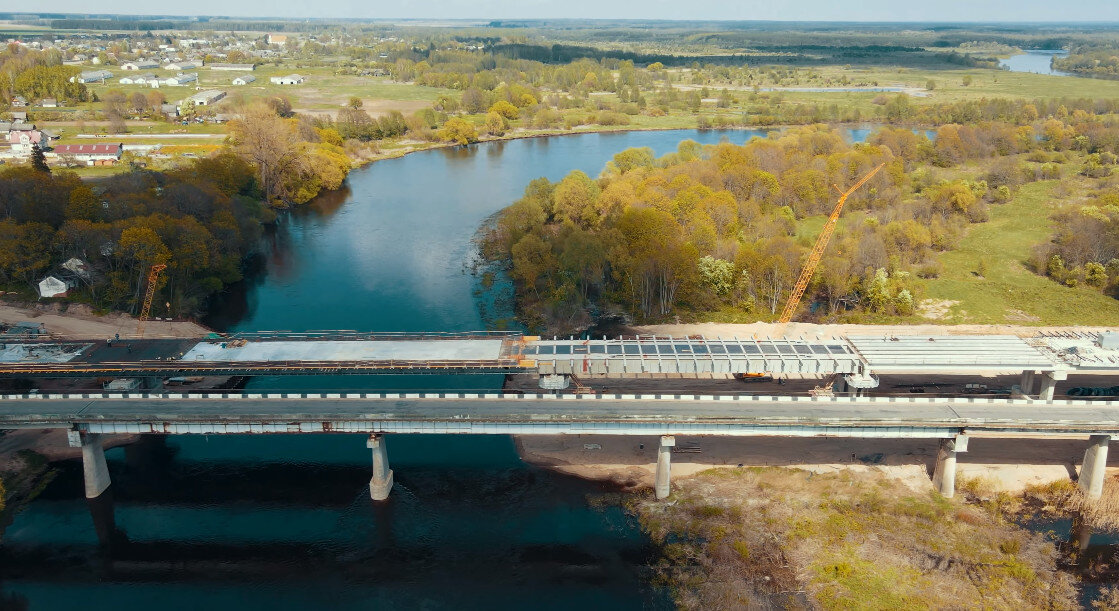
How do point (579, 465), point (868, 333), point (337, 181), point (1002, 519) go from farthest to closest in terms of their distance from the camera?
point (337, 181) → point (868, 333) → point (579, 465) → point (1002, 519)

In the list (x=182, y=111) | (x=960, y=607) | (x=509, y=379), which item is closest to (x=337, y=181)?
(x=182, y=111)

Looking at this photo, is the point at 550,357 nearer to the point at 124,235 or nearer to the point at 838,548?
the point at 838,548

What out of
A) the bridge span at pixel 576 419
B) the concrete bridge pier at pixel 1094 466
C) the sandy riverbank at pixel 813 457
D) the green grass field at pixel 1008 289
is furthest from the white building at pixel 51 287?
the concrete bridge pier at pixel 1094 466

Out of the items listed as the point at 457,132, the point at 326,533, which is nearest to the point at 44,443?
the point at 326,533

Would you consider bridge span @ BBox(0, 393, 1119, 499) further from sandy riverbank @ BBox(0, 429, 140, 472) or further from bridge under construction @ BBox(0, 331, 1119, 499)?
sandy riverbank @ BBox(0, 429, 140, 472)

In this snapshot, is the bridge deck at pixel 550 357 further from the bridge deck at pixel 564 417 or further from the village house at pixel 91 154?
the village house at pixel 91 154

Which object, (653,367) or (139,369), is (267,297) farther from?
(653,367)
